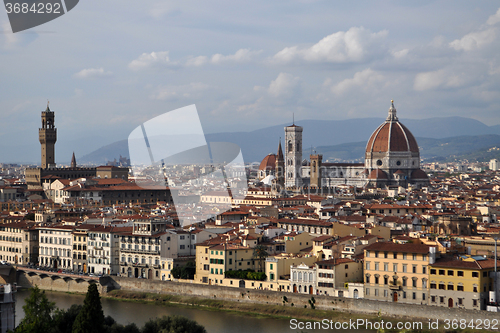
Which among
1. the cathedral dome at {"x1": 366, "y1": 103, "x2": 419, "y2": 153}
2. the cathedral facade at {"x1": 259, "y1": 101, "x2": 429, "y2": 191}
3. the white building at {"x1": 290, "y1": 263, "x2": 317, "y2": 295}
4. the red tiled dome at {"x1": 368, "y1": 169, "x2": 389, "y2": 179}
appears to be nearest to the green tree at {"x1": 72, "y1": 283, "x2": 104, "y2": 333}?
the white building at {"x1": 290, "y1": 263, "x2": 317, "y2": 295}

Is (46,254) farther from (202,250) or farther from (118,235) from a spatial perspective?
(202,250)

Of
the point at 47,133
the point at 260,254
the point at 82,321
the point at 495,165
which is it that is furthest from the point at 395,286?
the point at 495,165

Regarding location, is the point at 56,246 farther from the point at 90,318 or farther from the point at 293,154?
the point at 293,154

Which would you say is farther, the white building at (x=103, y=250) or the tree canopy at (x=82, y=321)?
the white building at (x=103, y=250)

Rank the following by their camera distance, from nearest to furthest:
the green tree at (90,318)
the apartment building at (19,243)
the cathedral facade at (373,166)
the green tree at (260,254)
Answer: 1. the green tree at (90,318)
2. the green tree at (260,254)
3. the apartment building at (19,243)
4. the cathedral facade at (373,166)

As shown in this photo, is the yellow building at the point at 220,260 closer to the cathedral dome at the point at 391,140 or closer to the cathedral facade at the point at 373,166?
the cathedral facade at the point at 373,166

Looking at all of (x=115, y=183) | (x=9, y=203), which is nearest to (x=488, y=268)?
(x=9, y=203)

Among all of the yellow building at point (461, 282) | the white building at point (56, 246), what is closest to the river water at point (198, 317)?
the yellow building at point (461, 282)
